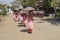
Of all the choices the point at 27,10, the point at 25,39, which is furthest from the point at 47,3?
the point at 25,39

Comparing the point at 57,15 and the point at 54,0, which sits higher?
the point at 54,0

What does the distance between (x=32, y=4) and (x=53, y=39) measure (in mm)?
41591

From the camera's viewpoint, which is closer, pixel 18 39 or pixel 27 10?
pixel 18 39

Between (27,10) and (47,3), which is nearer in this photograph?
(27,10)

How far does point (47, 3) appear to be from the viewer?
42219 millimetres

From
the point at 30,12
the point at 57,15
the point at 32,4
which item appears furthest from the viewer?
the point at 32,4

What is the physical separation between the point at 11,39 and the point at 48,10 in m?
35.0

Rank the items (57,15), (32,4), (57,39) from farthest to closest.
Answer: (32,4)
(57,15)
(57,39)

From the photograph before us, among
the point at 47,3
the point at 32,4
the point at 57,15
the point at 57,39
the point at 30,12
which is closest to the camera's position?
the point at 57,39

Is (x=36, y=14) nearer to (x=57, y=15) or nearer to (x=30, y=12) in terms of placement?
(x=57, y=15)

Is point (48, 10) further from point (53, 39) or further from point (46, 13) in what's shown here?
point (53, 39)

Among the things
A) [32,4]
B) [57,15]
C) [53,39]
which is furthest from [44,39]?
[32,4]

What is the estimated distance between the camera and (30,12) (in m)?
14.6

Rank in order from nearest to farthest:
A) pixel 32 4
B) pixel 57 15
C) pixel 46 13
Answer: pixel 57 15 → pixel 46 13 → pixel 32 4
